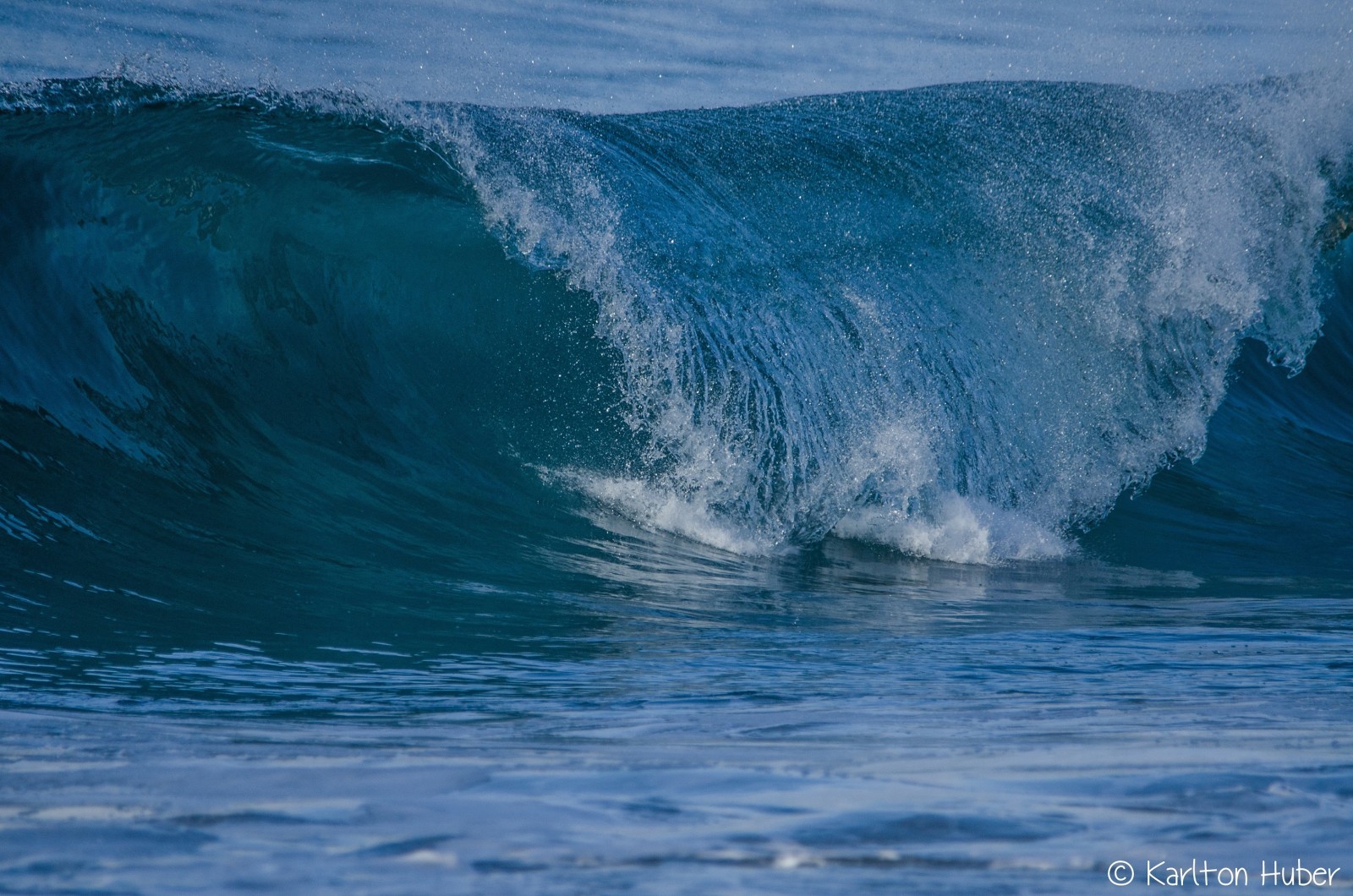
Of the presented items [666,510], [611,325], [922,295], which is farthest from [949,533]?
[611,325]

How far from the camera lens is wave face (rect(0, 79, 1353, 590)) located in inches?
211

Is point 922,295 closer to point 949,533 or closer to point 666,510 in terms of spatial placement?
point 949,533

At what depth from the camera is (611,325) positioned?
615 cm

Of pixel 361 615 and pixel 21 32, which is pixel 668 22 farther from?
pixel 361 615

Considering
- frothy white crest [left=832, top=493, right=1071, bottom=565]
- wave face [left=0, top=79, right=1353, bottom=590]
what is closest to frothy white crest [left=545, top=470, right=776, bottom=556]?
wave face [left=0, top=79, right=1353, bottom=590]

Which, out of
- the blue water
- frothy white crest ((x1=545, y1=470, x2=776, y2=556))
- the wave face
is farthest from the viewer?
frothy white crest ((x1=545, y1=470, x2=776, y2=556))

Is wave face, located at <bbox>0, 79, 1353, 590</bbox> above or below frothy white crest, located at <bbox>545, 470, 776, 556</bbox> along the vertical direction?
above

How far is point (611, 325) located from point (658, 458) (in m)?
0.80

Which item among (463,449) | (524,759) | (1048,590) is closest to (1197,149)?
(1048,590)

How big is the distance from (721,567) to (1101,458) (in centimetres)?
291

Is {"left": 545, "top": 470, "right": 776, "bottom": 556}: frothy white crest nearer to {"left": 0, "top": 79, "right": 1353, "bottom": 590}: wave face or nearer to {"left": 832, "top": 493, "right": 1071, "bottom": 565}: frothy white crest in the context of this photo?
{"left": 0, "top": 79, "right": 1353, "bottom": 590}: wave face

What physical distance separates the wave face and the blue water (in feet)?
0.10

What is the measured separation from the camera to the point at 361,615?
3891 millimetres

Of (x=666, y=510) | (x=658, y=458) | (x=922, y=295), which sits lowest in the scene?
(x=666, y=510)
